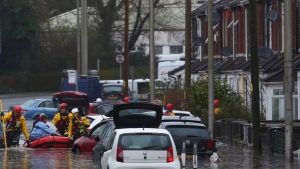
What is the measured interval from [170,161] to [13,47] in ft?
187

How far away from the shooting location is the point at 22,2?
72.7 meters

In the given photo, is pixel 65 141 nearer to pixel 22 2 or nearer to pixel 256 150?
pixel 256 150

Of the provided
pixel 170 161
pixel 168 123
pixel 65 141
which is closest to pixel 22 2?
pixel 65 141

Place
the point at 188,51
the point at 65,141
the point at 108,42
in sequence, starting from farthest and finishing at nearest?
the point at 108,42 → the point at 188,51 → the point at 65,141

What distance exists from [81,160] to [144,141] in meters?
6.55

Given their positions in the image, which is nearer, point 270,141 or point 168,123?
point 168,123

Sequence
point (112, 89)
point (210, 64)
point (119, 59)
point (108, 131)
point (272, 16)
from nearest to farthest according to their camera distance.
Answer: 1. point (108, 131)
2. point (210, 64)
3. point (272, 16)
4. point (119, 59)
5. point (112, 89)

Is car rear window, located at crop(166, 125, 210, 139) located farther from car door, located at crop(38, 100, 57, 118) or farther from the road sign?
the road sign

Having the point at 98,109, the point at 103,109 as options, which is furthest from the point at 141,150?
the point at 103,109

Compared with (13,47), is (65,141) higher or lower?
lower

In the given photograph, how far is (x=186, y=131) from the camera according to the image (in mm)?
22625

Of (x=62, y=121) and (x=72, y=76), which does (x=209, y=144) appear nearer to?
(x=62, y=121)

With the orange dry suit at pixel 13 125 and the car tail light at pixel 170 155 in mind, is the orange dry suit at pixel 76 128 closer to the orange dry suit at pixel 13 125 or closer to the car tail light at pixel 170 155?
the orange dry suit at pixel 13 125

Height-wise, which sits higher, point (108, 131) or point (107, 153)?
point (108, 131)
